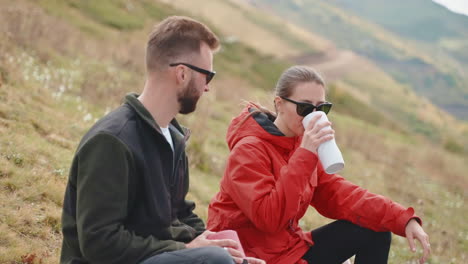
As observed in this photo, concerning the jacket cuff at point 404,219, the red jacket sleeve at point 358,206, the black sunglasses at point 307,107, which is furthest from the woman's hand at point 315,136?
the jacket cuff at point 404,219

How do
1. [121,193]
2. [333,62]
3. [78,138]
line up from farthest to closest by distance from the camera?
[333,62] < [78,138] < [121,193]

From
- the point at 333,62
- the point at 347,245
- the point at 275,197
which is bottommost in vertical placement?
the point at 333,62

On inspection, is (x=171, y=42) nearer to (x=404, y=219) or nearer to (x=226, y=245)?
(x=226, y=245)

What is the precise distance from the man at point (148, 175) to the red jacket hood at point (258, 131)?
563 mm

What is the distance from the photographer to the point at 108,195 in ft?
7.92

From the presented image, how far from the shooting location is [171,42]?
2.87 metres


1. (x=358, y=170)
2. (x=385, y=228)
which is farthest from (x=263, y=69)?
(x=385, y=228)

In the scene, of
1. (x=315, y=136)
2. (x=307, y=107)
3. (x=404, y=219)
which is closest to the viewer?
(x=315, y=136)

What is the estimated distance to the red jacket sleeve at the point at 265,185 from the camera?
3.16 meters

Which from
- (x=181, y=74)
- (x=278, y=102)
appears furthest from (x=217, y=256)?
(x=278, y=102)

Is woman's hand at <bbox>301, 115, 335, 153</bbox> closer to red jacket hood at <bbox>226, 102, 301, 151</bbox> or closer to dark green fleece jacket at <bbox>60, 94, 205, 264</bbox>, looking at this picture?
red jacket hood at <bbox>226, 102, 301, 151</bbox>

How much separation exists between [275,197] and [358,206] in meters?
0.84

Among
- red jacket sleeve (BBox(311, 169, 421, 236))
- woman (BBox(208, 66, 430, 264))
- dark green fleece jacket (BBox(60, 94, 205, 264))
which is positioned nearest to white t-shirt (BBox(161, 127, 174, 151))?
dark green fleece jacket (BBox(60, 94, 205, 264))

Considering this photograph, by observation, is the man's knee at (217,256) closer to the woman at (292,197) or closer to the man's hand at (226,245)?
the man's hand at (226,245)
